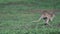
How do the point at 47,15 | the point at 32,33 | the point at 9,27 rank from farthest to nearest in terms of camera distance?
the point at 47,15 < the point at 9,27 < the point at 32,33

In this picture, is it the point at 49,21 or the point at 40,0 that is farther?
the point at 40,0

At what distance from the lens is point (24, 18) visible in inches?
606

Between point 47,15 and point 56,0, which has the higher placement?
point 47,15

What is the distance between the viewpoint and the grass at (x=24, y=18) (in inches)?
425

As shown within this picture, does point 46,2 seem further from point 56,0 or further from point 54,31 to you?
point 54,31

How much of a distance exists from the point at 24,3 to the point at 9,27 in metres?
10.9

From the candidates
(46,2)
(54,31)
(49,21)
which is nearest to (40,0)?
(46,2)

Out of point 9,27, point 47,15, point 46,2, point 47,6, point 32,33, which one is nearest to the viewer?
point 32,33

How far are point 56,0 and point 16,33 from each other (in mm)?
14169

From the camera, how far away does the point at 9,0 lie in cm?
2400

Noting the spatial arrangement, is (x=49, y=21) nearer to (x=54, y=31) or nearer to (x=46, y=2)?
(x=54, y=31)

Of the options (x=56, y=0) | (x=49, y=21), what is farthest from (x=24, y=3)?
(x=49, y=21)

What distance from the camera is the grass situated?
10.8m

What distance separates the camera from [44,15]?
1277cm
